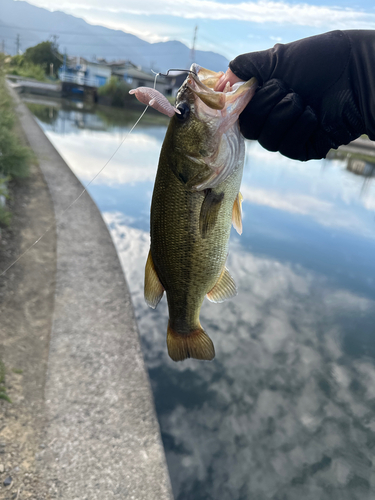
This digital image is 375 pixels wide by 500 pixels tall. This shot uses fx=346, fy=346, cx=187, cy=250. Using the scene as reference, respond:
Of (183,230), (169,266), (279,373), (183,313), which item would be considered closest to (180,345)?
(183,313)

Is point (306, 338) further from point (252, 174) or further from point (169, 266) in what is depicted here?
point (252, 174)

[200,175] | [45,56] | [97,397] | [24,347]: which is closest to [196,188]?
[200,175]

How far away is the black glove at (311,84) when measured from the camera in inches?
52.5

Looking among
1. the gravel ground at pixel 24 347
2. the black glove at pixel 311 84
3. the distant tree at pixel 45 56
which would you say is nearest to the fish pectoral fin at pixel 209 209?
the black glove at pixel 311 84

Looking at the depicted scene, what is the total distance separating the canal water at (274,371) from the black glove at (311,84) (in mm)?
3290

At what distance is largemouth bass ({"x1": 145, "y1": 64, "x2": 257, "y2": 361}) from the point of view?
1.39 m

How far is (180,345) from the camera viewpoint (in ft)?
5.92

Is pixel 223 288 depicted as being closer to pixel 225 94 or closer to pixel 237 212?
pixel 237 212

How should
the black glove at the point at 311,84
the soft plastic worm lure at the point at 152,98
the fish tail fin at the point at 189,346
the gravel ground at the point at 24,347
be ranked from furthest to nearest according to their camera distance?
the gravel ground at the point at 24,347 < the fish tail fin at the point at 189,346 < the black glove at the point at 311,84 < the soft plastic worm lure at the point at 152,98

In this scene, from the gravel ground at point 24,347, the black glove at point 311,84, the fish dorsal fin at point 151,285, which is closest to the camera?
the black glove at point 311,84

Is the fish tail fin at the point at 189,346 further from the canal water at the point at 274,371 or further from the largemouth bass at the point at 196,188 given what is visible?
the canal water at the point at 274,371

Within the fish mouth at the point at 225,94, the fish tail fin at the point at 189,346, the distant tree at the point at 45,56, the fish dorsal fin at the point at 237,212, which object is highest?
the distant tree at the point at 45,56

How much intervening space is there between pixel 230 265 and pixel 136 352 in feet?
11.8

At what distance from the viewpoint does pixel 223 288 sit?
1.83 meters
